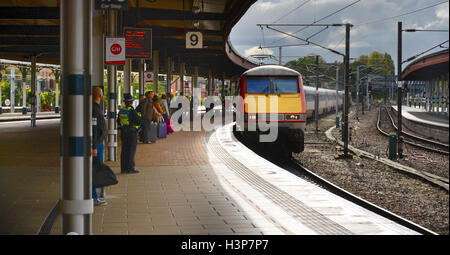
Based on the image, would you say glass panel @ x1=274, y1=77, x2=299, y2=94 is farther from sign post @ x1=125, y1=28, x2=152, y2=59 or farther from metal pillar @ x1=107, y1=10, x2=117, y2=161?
metal pillar @ x1=107, y1=10, x2=117, y2=161

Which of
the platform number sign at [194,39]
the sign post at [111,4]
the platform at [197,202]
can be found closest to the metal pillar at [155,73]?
the platform number sign at [194,39]

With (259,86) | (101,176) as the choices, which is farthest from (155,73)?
(101,176)

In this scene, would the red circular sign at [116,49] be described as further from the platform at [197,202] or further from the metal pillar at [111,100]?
the platform at [197,202]

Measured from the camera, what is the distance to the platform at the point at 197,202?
6492mm

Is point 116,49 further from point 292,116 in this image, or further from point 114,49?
point 292,116

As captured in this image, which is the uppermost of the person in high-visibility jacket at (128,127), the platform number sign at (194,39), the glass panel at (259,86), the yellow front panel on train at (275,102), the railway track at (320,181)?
the platform number sign at (194,39)

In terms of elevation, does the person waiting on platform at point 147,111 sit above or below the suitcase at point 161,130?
above

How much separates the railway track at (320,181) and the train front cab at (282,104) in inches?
26.5

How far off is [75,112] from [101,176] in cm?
192

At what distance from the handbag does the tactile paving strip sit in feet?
7.99

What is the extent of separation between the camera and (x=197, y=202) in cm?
830

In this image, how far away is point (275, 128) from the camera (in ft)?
57.5

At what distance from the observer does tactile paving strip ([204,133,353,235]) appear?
6.42m

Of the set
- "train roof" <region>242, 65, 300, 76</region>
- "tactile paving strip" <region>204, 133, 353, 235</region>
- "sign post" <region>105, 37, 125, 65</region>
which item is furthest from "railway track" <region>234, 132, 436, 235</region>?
"sign post" <region>105, 37, 125, 65</region>
